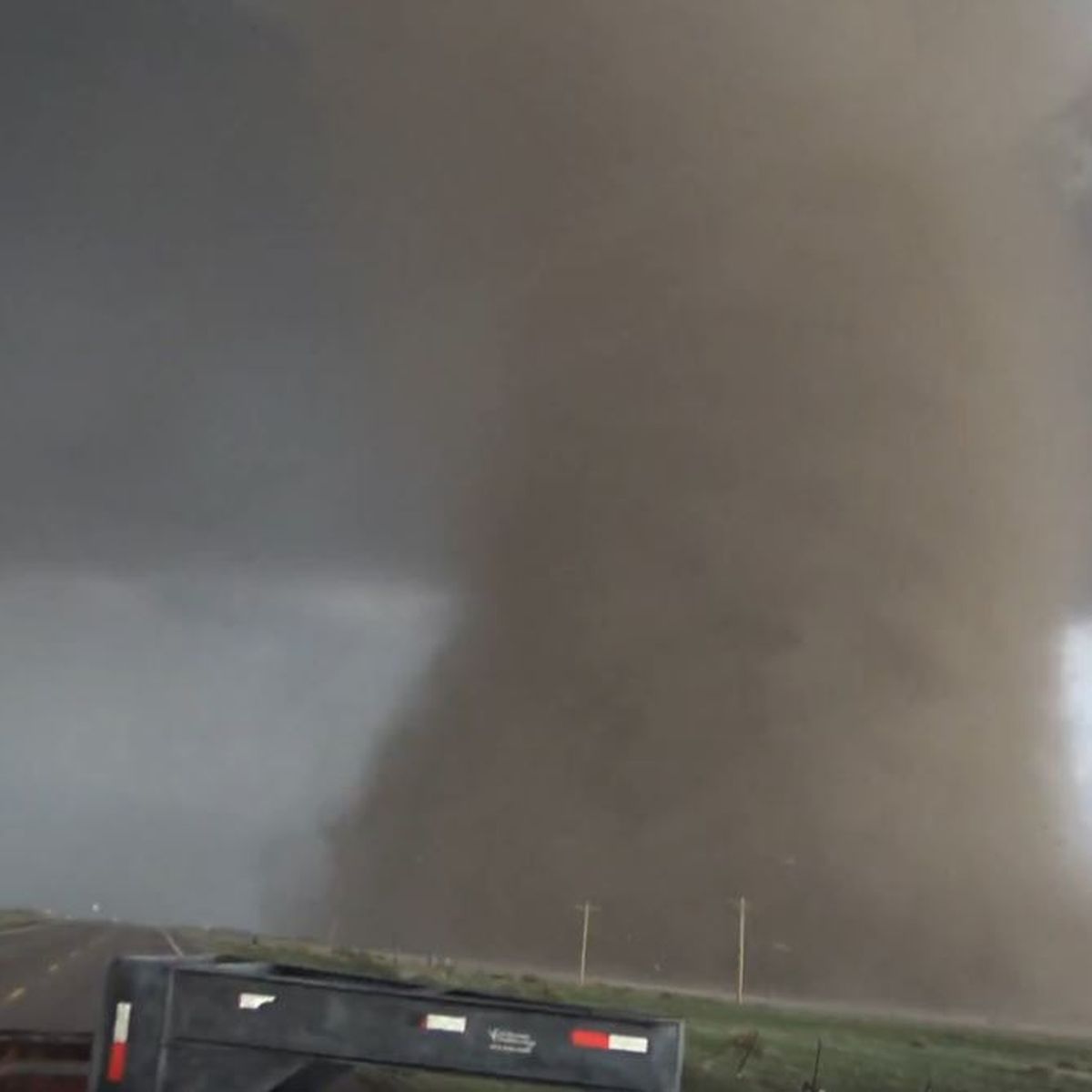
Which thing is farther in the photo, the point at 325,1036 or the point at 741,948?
the point at 741,948

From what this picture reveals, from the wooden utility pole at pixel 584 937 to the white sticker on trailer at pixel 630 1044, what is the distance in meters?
3.08

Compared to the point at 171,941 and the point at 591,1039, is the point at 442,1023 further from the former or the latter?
the point at 171,941

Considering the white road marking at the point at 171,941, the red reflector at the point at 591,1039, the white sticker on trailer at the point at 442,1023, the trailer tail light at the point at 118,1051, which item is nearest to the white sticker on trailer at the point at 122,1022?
the trailer tail light at the point at 118,1051

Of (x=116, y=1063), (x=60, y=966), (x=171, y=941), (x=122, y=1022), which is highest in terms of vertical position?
(x=171, y=941)

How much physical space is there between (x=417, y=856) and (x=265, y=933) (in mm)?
1158

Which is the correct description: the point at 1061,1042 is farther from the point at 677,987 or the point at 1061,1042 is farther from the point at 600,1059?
the point at 600,1059

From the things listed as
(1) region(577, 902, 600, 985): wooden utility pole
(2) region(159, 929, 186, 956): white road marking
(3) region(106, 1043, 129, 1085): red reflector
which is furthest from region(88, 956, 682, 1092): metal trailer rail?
(1) region(577, 902, 600, 985): wooden utility pole

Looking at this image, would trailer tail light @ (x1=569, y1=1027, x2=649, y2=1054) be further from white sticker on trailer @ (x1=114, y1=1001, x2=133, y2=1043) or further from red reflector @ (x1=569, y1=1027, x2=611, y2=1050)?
white sticker on trailer @ (x1=114, y1=1001, x2=133, y2=1043)

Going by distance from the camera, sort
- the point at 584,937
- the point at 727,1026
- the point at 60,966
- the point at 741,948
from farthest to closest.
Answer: the point at 584,937
the point at 741,948
the point at 727,1026
the point at 60,966

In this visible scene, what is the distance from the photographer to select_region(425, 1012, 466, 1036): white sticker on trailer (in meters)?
5.34

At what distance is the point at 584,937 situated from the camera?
8.52 m

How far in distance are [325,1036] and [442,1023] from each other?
1.69 feet

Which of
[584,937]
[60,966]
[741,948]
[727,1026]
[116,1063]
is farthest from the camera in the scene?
[584,937]

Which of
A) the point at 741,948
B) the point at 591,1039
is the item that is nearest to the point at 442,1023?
the point at 591,1039
